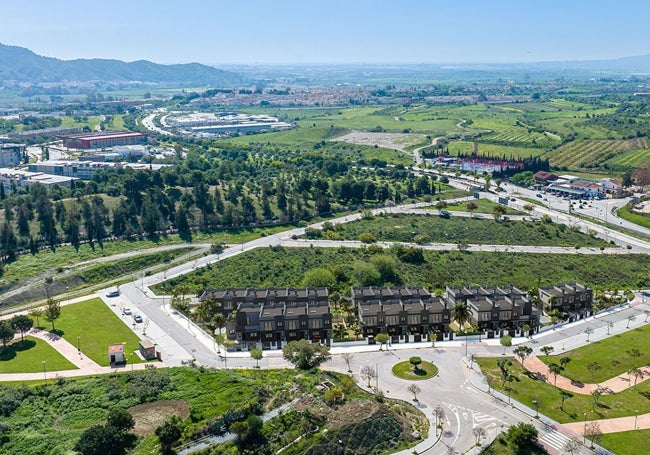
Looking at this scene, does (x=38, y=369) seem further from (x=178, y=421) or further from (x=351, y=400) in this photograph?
(x=351, y=400)

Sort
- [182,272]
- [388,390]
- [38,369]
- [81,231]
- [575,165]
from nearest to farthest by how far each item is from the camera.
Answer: [388,390], [38,369], [182,272], [81,231], [575,165]

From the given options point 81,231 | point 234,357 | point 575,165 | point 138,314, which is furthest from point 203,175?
point 575,165

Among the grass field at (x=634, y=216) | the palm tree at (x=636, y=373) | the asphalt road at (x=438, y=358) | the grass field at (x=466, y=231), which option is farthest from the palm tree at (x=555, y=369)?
the grass field at (x=634, y=216)

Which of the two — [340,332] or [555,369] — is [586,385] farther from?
[340,332]

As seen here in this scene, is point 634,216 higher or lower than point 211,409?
lower

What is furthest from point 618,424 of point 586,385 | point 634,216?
point 634,216

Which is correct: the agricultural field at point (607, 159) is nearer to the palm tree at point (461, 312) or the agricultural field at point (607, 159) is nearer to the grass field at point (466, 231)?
the grass field at point (466, 231)
